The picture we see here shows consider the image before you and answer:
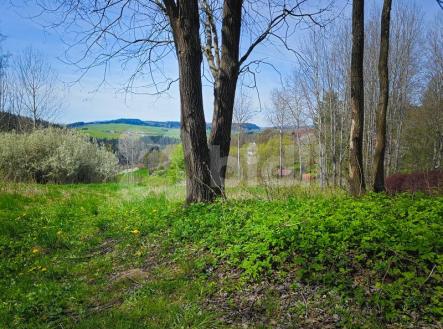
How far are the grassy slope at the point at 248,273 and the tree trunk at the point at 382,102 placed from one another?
285cm

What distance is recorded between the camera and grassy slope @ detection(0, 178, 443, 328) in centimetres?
262

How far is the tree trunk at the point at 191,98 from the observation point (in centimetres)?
579

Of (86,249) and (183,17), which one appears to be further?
(183,17)

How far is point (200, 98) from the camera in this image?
6.11 m

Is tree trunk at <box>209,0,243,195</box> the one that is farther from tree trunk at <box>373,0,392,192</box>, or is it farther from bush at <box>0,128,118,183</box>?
bush at <box>0,128,118,183</box>

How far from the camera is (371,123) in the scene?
24875mm

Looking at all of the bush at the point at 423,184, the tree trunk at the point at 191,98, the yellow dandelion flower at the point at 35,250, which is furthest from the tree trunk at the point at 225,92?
the bush at the point at 423,184

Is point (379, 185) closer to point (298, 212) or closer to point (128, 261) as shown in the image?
point (298, 212)

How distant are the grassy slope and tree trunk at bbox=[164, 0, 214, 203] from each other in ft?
3.90

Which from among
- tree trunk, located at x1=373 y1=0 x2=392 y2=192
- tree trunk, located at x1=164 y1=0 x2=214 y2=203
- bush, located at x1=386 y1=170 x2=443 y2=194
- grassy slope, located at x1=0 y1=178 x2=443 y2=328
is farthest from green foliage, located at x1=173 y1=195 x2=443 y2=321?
bush, located at x1=386 y1=170 x2=443 y2=194

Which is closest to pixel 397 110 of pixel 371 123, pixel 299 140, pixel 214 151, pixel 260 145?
pixel 371 123

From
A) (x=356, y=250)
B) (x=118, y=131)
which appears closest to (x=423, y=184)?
(x=356, y=250)

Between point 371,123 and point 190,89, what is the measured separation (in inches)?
884

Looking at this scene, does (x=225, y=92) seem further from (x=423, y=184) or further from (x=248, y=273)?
(x=423, y=184)
